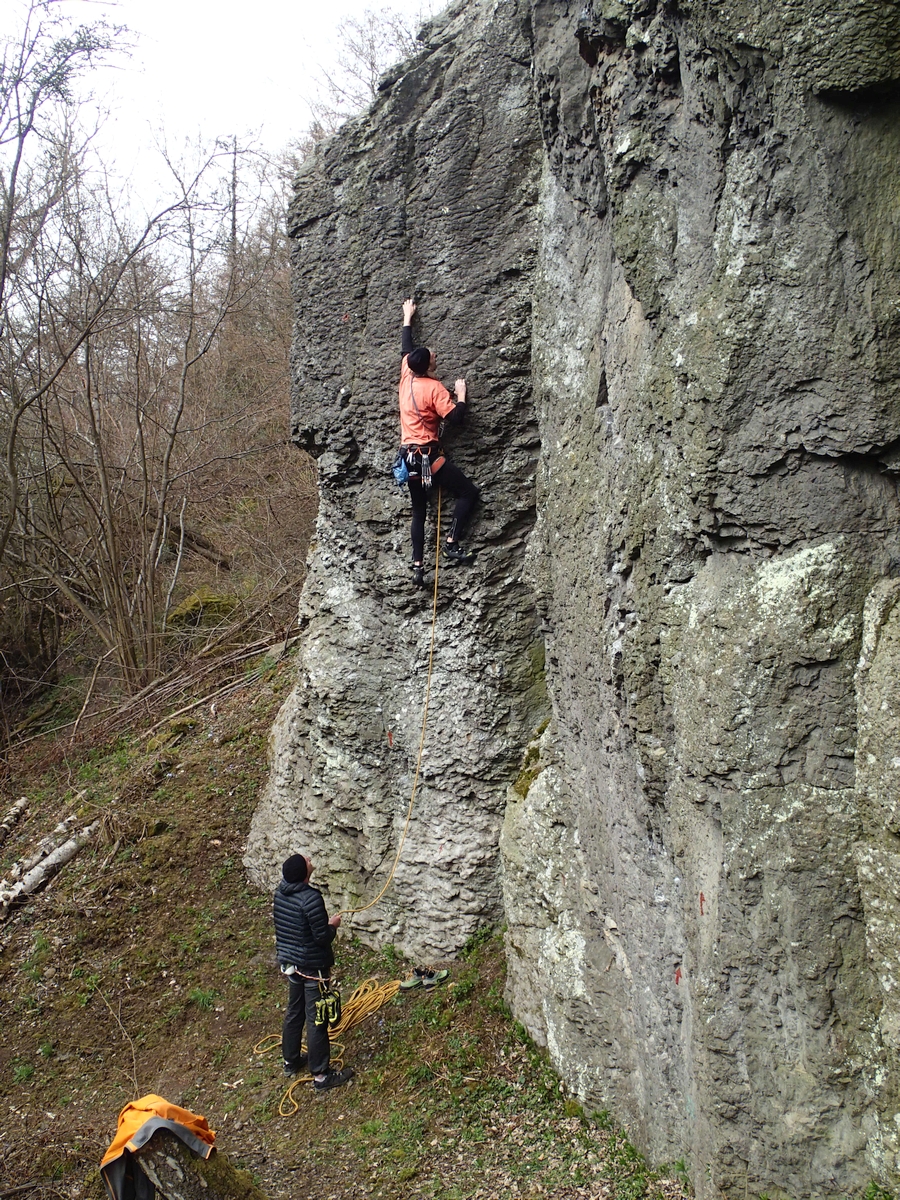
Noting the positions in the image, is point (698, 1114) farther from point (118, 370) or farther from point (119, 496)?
point (118, 370)

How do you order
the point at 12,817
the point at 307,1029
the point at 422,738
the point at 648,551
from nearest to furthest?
the point at 648,551, the point at 307,1029, the point at 422,738, the point at 12,817

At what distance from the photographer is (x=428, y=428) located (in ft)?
22.0

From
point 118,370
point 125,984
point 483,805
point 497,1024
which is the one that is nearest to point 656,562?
point 483,805

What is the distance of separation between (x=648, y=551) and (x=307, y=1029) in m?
4.04

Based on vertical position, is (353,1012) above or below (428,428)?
below

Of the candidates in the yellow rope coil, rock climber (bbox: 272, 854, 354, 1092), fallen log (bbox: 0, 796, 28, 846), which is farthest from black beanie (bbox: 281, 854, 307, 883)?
fallen log (bbox: 0, 796, 28, 846)

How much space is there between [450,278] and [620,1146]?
571 centimetres

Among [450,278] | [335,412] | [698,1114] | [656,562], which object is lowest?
[698,1114]

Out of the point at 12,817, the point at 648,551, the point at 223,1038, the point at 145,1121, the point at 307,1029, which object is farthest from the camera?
the point at 12,817

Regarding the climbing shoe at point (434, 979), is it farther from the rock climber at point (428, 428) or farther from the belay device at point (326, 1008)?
the rock climber at point (428, 428)

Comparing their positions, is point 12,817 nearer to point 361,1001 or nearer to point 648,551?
point 361,1001

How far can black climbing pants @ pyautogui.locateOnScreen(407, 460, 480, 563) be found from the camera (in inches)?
→ 264

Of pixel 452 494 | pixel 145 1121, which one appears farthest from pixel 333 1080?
pixel 452 494

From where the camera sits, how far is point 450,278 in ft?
22.4
